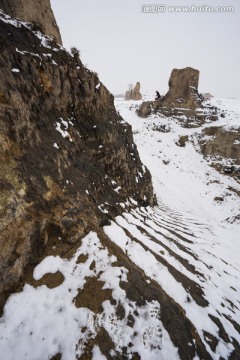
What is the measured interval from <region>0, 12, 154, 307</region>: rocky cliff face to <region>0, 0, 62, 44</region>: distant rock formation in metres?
2.12

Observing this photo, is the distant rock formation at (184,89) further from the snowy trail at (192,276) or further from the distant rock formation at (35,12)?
the snowy trail at (192,276)

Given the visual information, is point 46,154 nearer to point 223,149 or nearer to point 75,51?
point 75,51

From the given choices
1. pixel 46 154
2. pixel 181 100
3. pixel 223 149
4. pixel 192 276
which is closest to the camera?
pixel 46 154

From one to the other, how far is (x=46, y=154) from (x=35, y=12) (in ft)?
27.9

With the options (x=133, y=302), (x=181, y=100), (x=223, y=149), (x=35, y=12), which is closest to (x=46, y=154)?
(x=133, y=302)

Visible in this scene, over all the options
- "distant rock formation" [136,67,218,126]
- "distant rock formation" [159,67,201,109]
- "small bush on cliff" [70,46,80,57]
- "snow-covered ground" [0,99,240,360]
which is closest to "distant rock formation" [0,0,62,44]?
"small bush on cliff" [70,46,80,57]

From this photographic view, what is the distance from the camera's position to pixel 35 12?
1030cm

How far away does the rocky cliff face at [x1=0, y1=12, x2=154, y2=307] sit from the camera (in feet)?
16.3

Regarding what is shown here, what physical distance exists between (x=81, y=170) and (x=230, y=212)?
18.8 meters

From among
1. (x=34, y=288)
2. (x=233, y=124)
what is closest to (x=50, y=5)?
(x=34, y=288)

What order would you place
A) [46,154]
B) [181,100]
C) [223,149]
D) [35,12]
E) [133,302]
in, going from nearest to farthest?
[133,302] → [46,154] → [35,12] → [223,149] → [181,100]

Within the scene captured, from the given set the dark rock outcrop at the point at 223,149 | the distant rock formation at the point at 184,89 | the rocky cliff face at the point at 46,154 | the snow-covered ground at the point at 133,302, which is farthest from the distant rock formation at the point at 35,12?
the distant rock formation at the point at 184,89

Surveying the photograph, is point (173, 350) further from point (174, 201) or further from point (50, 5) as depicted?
point (174, 201)

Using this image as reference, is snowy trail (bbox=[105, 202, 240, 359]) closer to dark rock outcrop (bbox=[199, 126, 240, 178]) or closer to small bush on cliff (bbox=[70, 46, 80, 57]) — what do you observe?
small bush on cliff (bbox=[70, 46, 80, 57])
